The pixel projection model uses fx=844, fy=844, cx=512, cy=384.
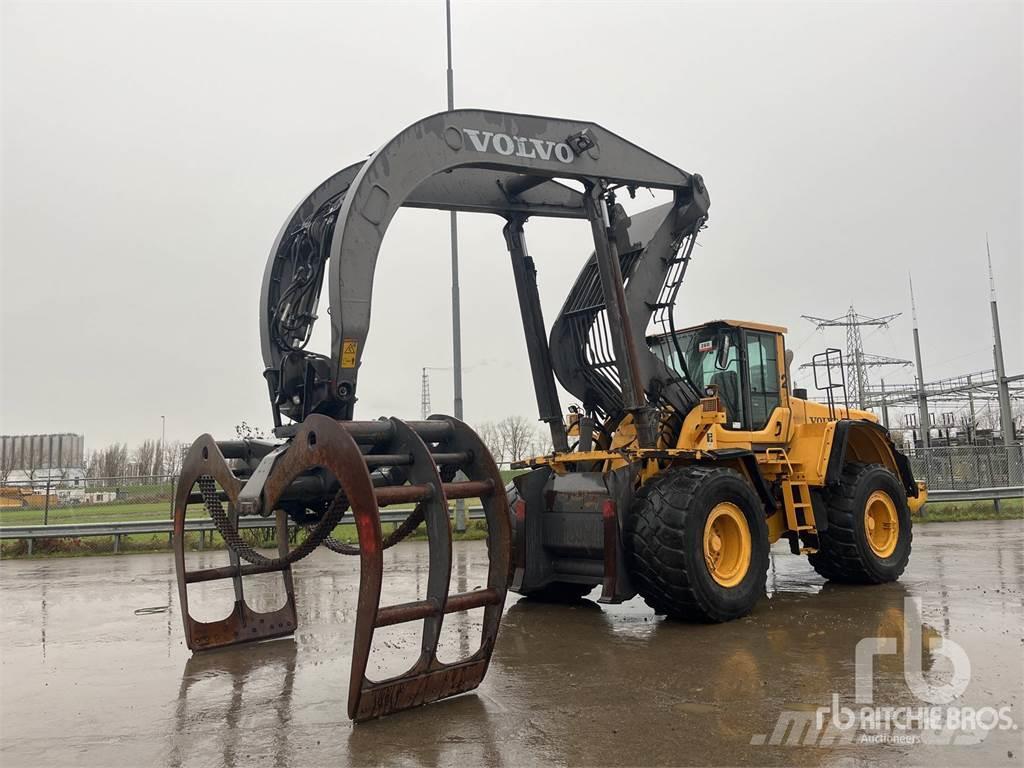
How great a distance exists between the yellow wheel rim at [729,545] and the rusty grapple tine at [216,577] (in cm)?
389

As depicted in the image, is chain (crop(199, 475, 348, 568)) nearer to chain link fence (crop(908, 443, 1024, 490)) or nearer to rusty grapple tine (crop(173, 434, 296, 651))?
rusty grapple tine (crop(173, 434, 296, 651))

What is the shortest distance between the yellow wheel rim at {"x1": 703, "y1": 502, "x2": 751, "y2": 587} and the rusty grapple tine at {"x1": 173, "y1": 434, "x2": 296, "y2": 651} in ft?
12.8

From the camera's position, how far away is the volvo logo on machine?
24.1 ft

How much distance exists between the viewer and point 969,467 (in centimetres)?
2672

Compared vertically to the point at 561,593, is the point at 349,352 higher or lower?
higher

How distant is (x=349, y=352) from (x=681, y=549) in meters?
3.26

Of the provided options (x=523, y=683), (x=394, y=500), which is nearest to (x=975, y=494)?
(x=523, y=683)

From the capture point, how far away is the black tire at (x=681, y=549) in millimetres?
7184

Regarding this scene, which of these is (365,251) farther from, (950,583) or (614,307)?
(950,583)

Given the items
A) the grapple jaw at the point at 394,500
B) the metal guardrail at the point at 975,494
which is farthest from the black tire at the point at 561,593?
the metal guardrail at the point at 975,494

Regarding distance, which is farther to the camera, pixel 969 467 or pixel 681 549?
pixel 969 467

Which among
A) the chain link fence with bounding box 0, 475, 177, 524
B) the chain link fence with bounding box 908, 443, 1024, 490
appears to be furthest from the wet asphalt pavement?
the chain link fence with bounding box 908, 443, 1024, 490

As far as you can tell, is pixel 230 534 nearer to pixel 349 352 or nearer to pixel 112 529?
pixel 349 352

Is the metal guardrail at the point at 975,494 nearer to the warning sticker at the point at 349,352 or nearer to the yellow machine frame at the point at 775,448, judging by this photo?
the yellow machine frame at the point at 775,448
